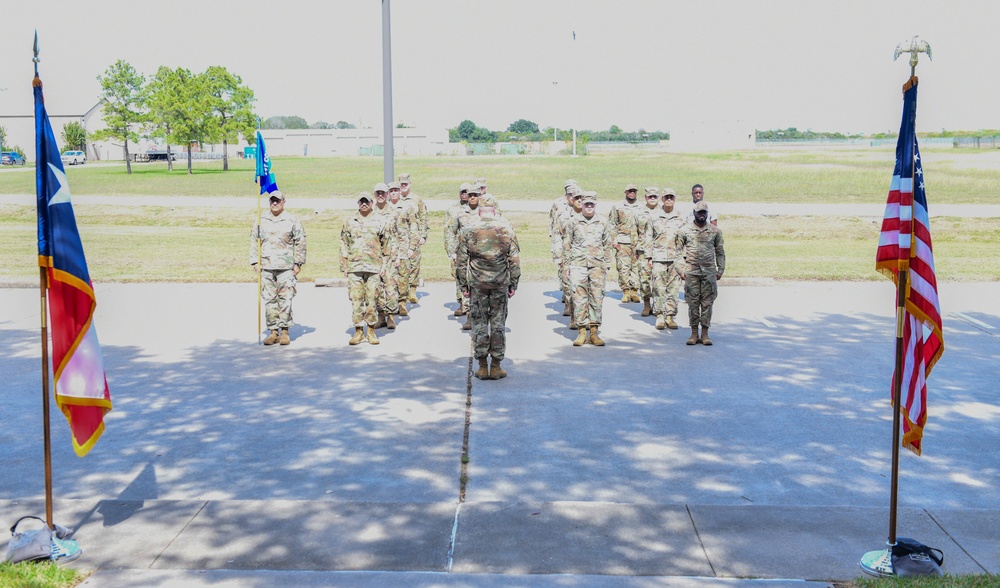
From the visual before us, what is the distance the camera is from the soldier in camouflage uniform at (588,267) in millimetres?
13070

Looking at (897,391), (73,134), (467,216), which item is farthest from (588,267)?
(73,134)

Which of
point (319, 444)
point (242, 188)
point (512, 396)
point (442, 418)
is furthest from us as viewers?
point (242, 188)

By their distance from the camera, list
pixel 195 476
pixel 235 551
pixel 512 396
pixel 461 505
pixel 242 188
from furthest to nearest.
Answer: pixel 242 188 → pixel 512 396 → pixel 195 476 → pixel 461 505 → pixel 235 551

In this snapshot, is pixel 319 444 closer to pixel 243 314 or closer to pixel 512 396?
pixel 512 396

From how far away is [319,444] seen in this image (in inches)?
337

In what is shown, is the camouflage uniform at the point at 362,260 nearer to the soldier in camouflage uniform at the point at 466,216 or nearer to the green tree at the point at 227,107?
the soldier in camouflage uniform at the point at 466,216

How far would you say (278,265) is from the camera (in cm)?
1305

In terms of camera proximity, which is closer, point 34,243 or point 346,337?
point 346,337

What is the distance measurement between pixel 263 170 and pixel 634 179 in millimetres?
40634

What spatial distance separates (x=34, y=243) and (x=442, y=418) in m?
21.9

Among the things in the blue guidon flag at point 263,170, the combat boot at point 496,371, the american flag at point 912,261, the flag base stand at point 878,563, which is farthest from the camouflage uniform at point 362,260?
the flag base stand at point 878,563

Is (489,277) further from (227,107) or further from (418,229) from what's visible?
(227,107)

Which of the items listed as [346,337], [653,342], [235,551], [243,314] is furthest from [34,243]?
[235,551]

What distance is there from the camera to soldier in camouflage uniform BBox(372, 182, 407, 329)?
14.1 meters
